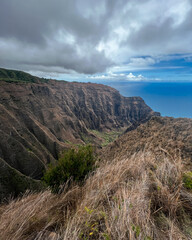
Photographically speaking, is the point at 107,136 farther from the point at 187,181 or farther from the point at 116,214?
the point at 116,214

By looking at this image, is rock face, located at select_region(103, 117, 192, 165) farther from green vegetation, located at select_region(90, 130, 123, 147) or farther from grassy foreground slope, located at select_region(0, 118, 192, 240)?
green vegetation, located at select_region(90, 130, 123, 147)

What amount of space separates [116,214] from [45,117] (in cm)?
7799

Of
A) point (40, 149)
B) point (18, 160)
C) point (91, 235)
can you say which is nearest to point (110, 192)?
point (91, 235)

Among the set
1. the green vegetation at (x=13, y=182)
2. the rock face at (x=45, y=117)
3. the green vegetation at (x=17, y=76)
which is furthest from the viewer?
the green vegetation at (x=17, y=76)

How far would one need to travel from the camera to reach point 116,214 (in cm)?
206

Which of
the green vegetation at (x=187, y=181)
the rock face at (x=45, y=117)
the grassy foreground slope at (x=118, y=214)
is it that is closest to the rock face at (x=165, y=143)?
the green vegetation at (x=187, y=181)

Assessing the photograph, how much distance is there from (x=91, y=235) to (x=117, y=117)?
158 metres

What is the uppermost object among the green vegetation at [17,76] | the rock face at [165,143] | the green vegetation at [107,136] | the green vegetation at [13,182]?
the green vegetation at [17,76]

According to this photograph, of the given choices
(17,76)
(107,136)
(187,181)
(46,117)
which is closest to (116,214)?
(187,181)

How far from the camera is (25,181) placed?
32.1 m

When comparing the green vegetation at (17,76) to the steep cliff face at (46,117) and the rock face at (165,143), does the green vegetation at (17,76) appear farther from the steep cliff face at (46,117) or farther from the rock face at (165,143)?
the rock face at (165,143)

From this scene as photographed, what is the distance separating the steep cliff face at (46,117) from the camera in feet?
138

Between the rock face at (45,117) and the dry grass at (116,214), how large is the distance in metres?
43.3

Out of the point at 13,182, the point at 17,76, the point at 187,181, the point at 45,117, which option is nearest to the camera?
the point at 187,181
